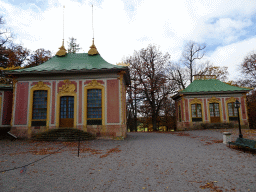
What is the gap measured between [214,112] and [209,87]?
323cm

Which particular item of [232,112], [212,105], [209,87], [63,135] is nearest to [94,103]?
[63,135]

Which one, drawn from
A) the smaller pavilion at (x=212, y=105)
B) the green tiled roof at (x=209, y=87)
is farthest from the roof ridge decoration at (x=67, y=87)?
the green tiled roof at (x=209, y=87)

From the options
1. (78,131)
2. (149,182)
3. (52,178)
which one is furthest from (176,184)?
(78,131)

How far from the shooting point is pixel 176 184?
14.1 feet

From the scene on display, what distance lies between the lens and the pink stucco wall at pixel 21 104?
13424 millimetres

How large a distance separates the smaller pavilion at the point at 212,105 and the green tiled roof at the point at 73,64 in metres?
11.0

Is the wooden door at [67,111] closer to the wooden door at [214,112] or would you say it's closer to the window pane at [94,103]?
the window pane at [94,103]

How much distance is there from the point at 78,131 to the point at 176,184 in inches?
381

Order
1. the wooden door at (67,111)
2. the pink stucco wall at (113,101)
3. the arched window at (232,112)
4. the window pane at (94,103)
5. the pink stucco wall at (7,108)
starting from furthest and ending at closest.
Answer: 1. the arched window at (232,112)
2. the pink stucco wall at (7,108)
3. the wooden door at (67,111)
4. the window pane at (94,103)
5. the pink stucco wall at (113,101)

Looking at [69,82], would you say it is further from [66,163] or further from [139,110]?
[139,110]

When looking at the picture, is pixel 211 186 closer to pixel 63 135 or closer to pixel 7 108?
pixel 63 135

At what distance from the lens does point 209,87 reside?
861 inches

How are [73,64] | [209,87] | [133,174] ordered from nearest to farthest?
[133,174], [73,64], [209,87]

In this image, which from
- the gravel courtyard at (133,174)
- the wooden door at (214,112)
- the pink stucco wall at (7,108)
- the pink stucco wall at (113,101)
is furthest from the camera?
the wooden door at (214,112)
